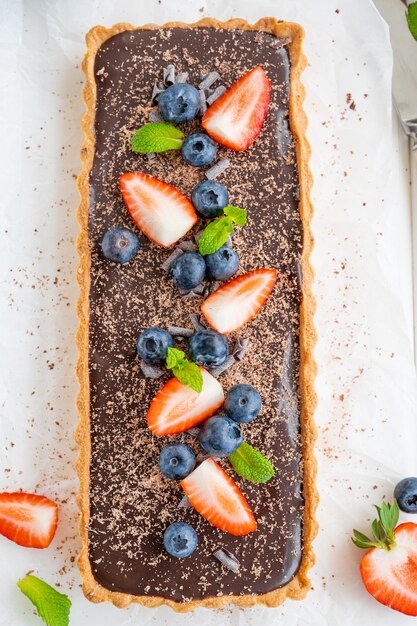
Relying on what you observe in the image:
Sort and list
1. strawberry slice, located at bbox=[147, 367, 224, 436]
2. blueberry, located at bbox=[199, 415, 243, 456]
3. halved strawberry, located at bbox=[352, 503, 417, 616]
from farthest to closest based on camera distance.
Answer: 1. halved strawberry, located at bbox=[352, 503, 417, 616]
2. strawberry slice, located at bbox=[147, 367, 224, 436]
3. blueberry, located at bbox=[199, 415, 243, 456]

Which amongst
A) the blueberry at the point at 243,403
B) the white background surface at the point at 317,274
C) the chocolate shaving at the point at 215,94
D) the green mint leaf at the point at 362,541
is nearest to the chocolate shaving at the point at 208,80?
the chocolate shaving at the point at 215,94

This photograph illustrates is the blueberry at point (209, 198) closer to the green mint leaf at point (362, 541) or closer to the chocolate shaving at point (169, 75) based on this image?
the chocolate shaving at point (169, 75)

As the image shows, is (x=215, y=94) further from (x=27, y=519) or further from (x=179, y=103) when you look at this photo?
(x=27, y=519)

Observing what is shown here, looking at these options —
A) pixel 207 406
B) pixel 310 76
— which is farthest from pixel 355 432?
pixel 310 76

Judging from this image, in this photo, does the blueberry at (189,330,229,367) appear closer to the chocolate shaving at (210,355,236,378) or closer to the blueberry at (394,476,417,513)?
the chocolate shaving at (210,355,236,378)

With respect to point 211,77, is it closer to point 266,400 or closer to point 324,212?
point 324,212

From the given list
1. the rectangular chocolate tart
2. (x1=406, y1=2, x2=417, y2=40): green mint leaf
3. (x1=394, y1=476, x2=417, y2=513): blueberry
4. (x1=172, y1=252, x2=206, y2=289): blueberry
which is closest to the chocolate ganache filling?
the rectangular chocolate tart

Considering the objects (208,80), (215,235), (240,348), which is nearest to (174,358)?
(240,348)

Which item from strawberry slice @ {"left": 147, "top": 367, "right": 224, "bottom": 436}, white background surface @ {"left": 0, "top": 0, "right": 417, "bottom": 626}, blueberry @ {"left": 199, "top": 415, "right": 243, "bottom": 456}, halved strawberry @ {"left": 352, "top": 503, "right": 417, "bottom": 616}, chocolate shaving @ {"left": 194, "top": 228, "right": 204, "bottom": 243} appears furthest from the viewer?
white background surface @ {"left": 0, "top": 0, "right": 417, "bottom": 626}
